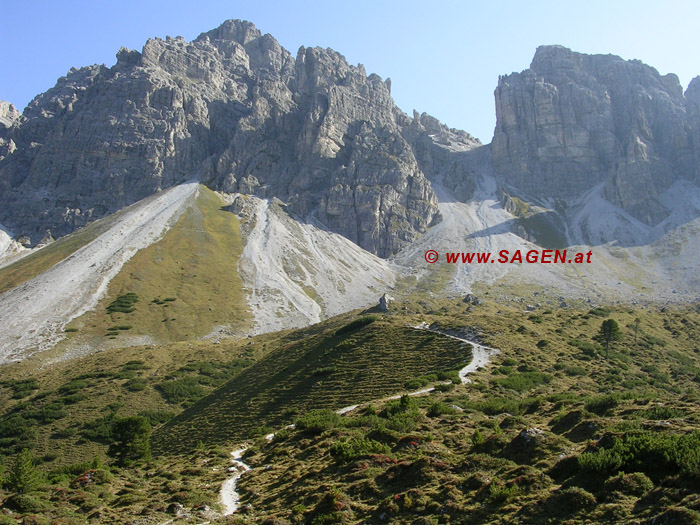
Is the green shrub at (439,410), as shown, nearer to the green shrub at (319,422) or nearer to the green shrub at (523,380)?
the green shrub at (319,422)

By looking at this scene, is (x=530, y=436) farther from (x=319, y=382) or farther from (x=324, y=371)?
(x=324, y=371)

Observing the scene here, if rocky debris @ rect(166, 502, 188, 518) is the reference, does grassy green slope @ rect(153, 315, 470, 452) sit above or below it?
below

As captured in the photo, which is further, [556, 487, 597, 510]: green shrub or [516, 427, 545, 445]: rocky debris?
[516, 427, 545, 445]: rocky debris

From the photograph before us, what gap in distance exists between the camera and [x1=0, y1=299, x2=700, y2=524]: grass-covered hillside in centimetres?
1494

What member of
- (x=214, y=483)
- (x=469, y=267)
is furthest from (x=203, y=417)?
(x=469, y=267)

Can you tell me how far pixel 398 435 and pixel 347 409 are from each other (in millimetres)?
12798

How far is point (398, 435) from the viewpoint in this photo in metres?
24.9

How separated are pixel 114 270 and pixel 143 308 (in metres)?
21.3

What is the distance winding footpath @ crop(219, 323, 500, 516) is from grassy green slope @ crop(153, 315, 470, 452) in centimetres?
136

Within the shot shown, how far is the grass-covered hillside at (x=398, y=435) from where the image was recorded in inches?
588

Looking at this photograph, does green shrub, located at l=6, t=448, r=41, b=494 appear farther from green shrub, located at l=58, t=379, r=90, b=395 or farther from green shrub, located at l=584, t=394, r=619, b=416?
green shrub, located at l=58, t=379, r=90, b=395

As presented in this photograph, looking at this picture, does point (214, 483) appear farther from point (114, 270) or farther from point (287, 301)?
point (114, 270)

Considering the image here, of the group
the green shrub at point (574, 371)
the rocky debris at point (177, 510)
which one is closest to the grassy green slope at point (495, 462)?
the rocky debris at point (177, 510)

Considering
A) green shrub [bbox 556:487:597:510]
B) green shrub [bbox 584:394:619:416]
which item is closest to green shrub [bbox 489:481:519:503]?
green shrub [bbox 556:487:597:510]
